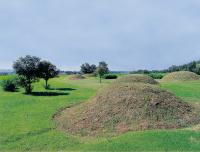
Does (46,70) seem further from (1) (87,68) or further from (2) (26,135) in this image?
(1) (87,68)

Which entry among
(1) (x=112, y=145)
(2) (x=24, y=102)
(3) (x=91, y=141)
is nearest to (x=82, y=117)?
(3) (x=91, y=141)

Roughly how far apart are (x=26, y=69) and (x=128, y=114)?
23973mm

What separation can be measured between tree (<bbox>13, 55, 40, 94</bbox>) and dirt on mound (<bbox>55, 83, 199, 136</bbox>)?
18519 millimetres

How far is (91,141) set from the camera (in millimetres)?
16062

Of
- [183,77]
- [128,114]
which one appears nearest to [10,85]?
[128,114]

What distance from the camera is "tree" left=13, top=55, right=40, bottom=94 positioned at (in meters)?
40.0

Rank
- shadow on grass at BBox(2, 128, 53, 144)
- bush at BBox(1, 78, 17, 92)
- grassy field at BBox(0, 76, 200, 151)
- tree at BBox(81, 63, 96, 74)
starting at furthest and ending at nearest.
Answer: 1. tree at BBox(81, 63, 96, 74)
2. bush at BBox(1, 78, 17, 92)
3. shadow on grass at BBox(2, 128, 53, 144)
4. grassy field at BBox(0, 76, 200, 151)

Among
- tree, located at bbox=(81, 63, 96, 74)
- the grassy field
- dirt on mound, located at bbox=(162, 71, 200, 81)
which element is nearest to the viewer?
the grassy field

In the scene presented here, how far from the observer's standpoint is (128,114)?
19094 millimetres

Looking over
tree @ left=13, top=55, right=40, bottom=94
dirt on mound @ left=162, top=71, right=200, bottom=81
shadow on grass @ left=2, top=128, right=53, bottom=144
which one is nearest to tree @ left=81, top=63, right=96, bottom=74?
dirt on mound @ left=162, top=71, right=200, bottom=81

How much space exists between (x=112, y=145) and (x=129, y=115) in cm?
446

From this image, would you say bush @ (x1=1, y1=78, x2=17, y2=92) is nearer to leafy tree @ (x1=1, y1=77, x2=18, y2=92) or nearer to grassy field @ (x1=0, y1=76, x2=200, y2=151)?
leafy tree @ (x1=1, y1=77, x2=18, y2=92)

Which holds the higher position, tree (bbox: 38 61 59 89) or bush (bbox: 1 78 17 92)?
tree (bbox: 38 61 59 89)

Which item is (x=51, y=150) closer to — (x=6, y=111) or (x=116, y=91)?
(x=116, y=91)
